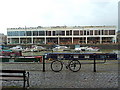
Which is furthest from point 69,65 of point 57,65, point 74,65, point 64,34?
point 64,34

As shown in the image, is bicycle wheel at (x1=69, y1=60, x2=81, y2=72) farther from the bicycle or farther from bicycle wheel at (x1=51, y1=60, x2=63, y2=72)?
bicycle wheel at (x1=51, y1=60, x2=63, y2=72)

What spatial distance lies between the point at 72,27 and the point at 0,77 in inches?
3053

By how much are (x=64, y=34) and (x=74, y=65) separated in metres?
74.5

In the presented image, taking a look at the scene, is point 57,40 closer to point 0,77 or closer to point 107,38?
point 107,38

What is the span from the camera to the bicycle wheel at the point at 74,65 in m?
8.77

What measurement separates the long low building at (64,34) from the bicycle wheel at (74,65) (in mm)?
67938

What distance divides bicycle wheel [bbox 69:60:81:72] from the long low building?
67.9m

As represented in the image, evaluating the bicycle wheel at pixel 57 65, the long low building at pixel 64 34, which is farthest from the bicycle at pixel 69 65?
the long low building at pixel 64 34

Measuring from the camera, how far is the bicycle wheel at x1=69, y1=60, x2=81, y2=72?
8.77 m

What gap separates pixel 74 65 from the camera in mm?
8750

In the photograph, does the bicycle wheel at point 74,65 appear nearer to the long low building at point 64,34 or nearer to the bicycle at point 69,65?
the bicycle at point 69,65

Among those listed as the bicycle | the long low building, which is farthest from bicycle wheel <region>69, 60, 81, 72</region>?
the long low building

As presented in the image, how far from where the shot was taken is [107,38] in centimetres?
8044

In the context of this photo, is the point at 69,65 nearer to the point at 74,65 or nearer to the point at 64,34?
the point at 74,65
